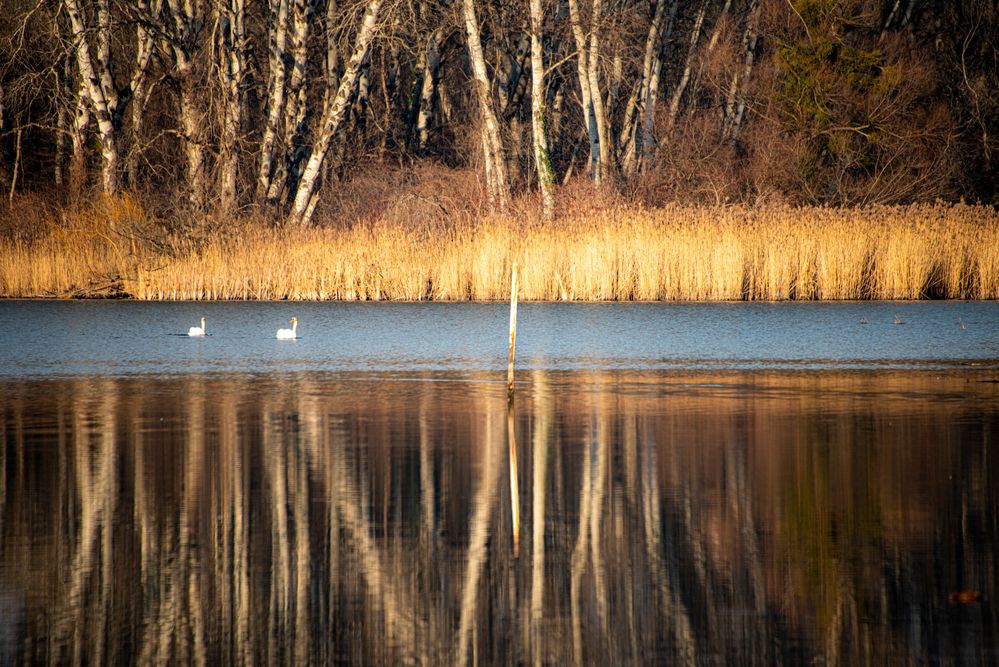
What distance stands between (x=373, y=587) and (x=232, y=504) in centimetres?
185

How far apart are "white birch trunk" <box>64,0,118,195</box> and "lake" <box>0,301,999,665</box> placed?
14.3m

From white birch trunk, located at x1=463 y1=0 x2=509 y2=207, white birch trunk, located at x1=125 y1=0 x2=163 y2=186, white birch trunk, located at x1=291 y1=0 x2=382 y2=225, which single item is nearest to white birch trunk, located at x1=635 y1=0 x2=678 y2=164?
white birch trunk, located at x1=463 y1=0 x2=509 y2=207

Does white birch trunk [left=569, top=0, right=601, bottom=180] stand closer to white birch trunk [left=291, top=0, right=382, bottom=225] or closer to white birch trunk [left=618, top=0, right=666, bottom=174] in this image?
white birch trunk [left=618, top=0, right=666, bottom=174]

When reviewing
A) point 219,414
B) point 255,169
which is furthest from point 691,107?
point 219,414

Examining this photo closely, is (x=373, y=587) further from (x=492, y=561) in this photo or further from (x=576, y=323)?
(x=576, y=323)

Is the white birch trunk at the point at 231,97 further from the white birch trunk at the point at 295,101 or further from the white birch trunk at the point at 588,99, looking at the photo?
the white birch trunk at the point at 588,99

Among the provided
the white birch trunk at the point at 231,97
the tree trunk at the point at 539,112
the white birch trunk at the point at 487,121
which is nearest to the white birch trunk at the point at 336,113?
the white birch trunk at the point at 231,97

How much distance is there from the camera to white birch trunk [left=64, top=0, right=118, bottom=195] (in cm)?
2798

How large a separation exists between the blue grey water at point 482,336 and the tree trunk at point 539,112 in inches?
303

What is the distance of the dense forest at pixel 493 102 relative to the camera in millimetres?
29094

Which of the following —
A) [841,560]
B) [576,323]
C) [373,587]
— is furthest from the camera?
[576,323]

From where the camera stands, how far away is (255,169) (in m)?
33.9

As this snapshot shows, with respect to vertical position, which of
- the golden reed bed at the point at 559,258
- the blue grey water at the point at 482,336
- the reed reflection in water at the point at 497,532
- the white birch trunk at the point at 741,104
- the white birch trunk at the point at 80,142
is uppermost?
the white birch trunk at the point at 741,104

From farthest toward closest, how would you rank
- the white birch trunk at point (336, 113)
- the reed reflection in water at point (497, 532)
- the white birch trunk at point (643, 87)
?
the white birch trunk at point (643, 87) → the white birch trunk at point (336, 113) → the reed reflection in water at point (497, 532)
